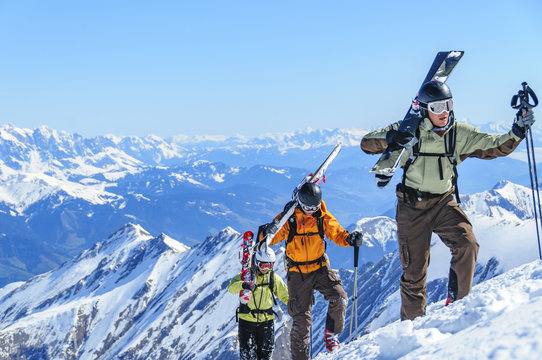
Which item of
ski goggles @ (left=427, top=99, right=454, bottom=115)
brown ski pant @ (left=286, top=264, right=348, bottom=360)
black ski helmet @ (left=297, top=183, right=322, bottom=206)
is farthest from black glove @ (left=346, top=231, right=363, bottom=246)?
ski goggles @ (left=427, top=99, right=454, bottom=115)

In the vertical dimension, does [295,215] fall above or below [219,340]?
above

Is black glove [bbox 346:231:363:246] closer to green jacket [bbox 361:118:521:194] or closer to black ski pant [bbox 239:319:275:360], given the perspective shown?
green jacket [bbox 361:118:521:194]

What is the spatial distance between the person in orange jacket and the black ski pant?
95 centimetres

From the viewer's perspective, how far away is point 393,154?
27.4 ft

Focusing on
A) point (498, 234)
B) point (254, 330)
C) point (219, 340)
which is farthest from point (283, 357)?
point (254, 330)

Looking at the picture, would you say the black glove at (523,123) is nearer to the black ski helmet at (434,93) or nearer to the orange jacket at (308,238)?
the black ski helmet at (434,93)

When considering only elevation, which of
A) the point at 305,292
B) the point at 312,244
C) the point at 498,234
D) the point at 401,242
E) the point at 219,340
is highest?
the point at 401,242

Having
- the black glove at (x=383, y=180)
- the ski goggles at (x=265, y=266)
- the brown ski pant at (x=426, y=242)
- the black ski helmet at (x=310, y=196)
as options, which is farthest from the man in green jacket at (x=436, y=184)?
the ski goggles at (x=265, y=266)

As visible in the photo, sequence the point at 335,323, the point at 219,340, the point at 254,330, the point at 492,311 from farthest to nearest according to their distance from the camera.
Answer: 1. the point at 219,340
2. the point at 254,330
3. the point at 335,323
4. the point at 492,311

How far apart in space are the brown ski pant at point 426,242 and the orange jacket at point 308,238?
1942 millimetres

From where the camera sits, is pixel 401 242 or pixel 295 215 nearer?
pixel 401 242

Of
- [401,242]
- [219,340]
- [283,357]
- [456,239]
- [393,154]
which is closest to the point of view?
[393,154]

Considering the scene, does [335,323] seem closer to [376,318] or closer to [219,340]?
[376,318]

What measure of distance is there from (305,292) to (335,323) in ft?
3.33
